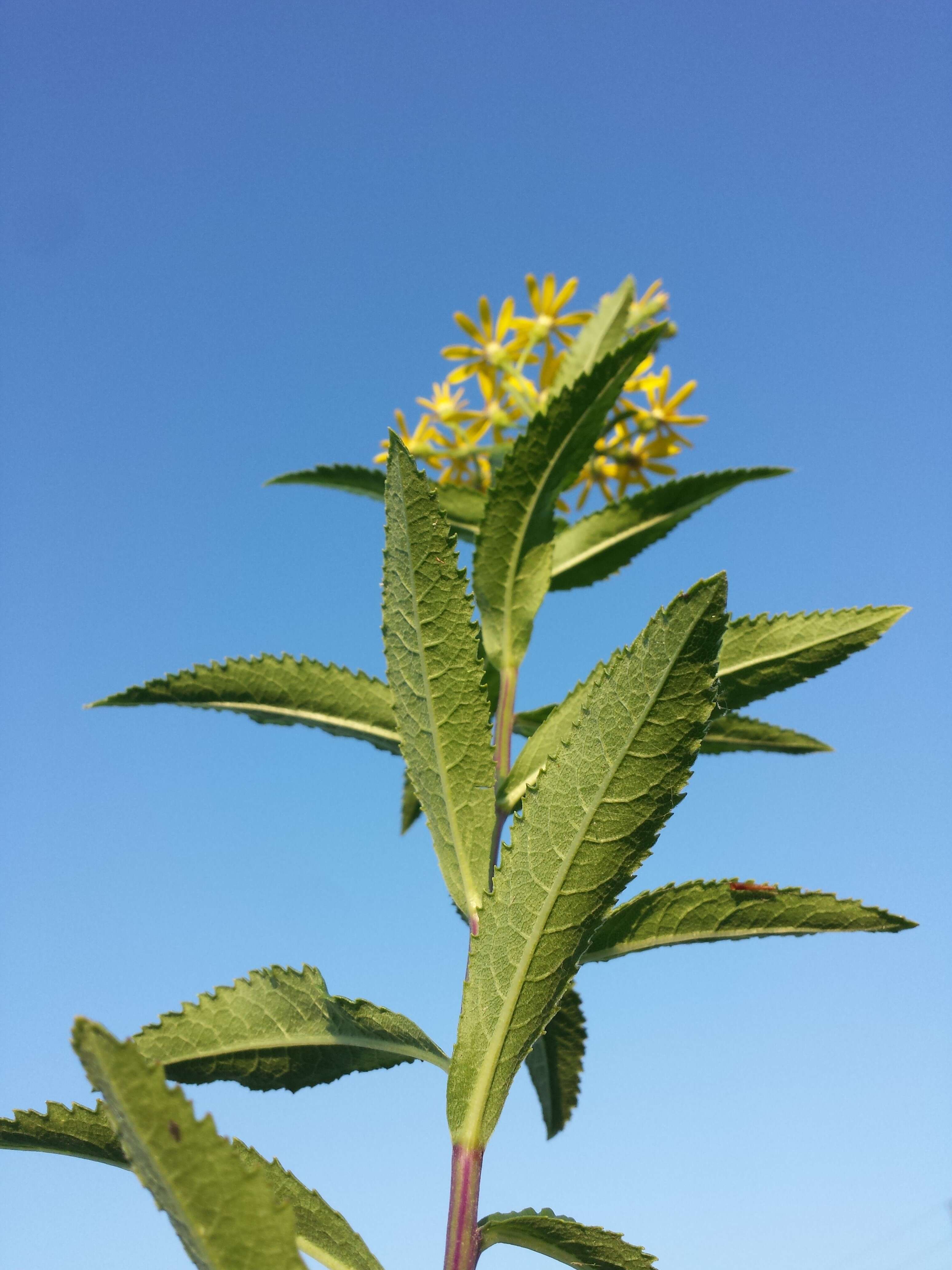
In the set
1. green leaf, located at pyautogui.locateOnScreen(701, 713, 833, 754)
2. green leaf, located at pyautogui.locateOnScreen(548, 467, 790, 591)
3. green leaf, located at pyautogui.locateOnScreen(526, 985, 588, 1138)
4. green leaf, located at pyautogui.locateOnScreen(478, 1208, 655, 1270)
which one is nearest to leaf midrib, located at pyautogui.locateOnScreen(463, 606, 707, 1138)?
green leaf, located at pyautogui.locateOnScreen(478, 1208, 655, 1270)

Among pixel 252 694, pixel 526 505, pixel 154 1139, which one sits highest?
pixel 526 505

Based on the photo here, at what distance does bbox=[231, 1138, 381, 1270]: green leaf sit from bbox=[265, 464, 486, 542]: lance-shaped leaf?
132cm

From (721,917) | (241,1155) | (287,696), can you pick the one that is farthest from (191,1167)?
(287,696)

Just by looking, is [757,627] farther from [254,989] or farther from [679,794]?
[254,989]

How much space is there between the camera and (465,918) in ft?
4.69

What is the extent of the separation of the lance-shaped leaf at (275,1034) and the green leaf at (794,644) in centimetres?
86

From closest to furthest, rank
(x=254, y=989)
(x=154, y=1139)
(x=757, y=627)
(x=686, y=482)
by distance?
(x=154, y=1139) → (x=254, y=989) → (x=757, y=627) → (x=686, y=482)

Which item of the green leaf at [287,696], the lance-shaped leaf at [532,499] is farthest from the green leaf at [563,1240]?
the lance-shaped leaf at [532,499]

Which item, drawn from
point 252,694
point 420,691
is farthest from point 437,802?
point 252,694

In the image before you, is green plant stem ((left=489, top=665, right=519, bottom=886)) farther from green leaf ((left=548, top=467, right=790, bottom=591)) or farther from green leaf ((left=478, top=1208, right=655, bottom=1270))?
green leaf ((left=478, top=1208, right=655, bottom=1270))

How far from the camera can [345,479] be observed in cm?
219

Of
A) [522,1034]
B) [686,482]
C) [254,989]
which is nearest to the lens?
[522,1034]

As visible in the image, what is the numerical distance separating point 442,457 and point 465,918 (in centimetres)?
161

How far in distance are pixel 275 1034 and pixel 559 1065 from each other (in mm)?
678
